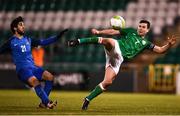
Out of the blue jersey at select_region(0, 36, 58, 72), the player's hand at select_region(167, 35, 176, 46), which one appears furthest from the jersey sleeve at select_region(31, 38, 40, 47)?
the player's hand at select_region(167, 35, 176, 46)

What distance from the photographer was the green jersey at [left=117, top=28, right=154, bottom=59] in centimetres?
1127

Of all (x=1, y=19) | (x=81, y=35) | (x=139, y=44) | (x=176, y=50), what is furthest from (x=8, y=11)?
(x=139, y=44)

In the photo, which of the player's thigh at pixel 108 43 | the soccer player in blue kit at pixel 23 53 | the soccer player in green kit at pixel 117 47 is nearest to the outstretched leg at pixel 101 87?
the soccer player in green kit at pixel 117 47

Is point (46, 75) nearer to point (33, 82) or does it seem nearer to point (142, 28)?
point (33, 82)

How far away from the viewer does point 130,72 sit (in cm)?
2273

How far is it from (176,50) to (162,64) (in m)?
0.98

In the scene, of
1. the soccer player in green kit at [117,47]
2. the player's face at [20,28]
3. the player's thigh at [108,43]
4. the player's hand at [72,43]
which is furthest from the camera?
the player's face at [20,28]

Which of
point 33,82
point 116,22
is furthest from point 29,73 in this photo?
point 116,22

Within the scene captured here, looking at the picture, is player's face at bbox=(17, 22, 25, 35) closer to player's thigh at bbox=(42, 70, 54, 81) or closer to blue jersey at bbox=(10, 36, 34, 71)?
blue jersey at bbox=(10, 36, 34, 71)

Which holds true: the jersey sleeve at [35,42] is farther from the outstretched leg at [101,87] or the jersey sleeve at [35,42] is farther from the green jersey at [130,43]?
the green jersey at [130,43]

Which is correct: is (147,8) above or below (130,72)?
above

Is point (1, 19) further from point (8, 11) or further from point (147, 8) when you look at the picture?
point (147, 8)

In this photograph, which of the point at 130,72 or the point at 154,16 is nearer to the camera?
the point at 130,72

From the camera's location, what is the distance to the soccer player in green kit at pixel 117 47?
10.8 metres
